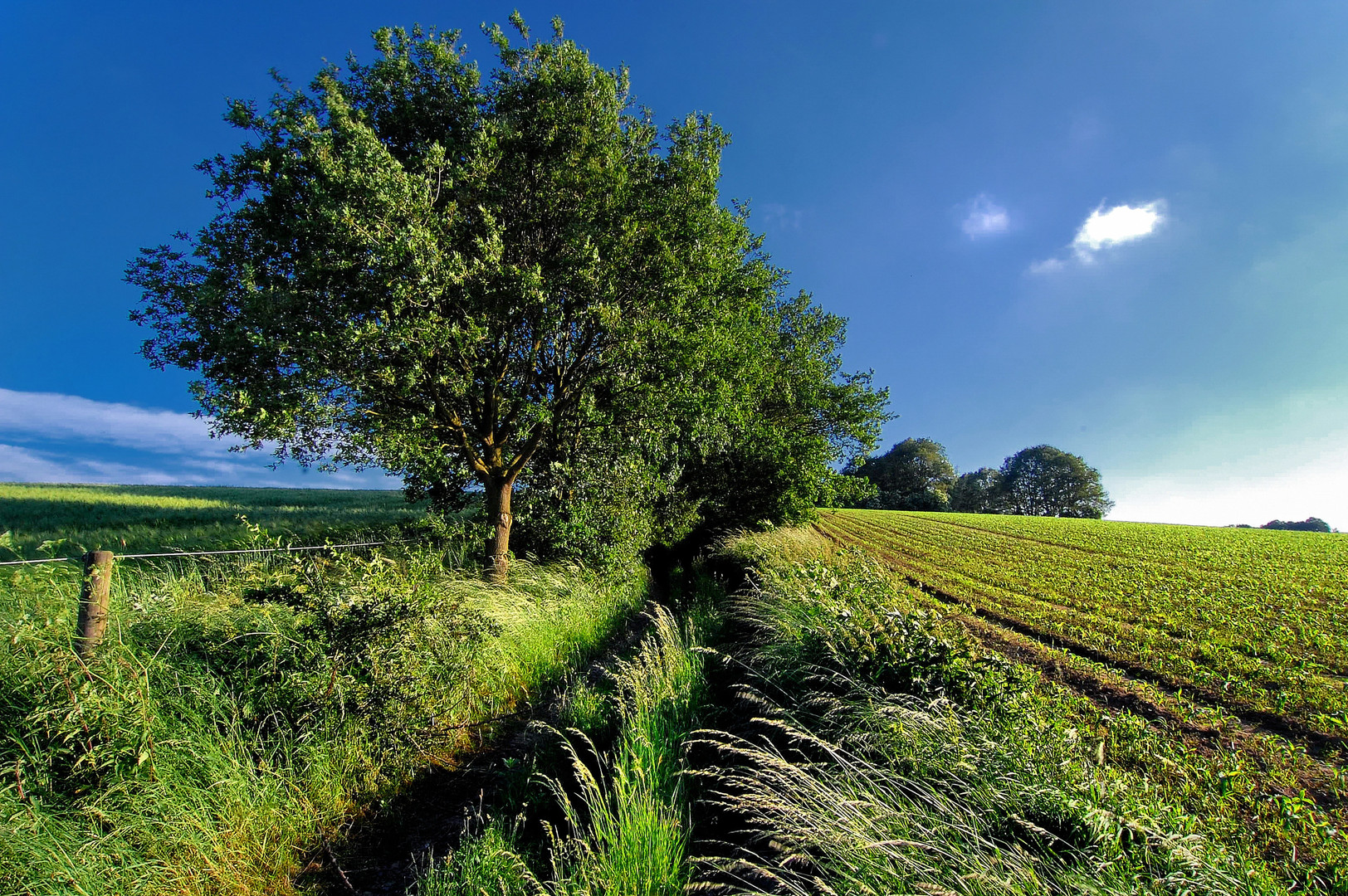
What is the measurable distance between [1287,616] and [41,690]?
60.5 ft

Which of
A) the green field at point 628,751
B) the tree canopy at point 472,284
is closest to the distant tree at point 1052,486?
the green field at point 628,751

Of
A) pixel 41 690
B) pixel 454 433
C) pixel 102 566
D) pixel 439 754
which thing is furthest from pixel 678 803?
pixel 454 433

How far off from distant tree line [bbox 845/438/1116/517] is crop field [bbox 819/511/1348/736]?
4685 cm

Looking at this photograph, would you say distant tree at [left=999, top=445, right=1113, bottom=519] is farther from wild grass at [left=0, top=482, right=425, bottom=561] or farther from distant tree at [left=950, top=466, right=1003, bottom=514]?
wild grass at [left=0, top=482, right=425, bottom=561]

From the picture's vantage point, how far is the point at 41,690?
319cm

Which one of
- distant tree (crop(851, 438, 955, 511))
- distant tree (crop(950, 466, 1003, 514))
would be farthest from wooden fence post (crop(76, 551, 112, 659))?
distant tree (crop(950, 466, 1003, 514))

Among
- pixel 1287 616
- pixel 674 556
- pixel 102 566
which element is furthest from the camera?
pixel 674 556

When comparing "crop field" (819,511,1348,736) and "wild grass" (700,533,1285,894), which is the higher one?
"wild grass" (700,533,1285,894)

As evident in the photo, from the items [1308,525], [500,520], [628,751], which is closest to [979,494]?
[1308,525]

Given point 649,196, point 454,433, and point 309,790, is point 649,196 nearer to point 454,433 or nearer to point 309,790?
point 454,433

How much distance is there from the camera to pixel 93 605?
3574mm

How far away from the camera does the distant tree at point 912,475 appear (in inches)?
2778

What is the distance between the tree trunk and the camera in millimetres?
10973

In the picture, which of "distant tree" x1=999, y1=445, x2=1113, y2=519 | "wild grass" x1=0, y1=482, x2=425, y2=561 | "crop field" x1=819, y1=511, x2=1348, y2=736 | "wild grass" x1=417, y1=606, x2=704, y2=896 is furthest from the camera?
"distant tree" x1=999, y1=445, x2=1113, y2=519
